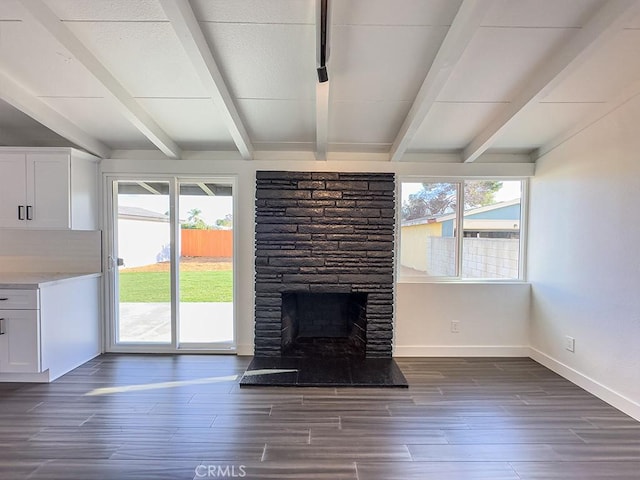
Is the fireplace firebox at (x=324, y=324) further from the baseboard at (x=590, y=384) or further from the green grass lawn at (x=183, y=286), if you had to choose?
the baseboard at (x=590, y=384)

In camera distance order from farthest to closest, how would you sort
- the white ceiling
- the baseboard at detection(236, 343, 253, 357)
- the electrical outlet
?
1. the baseboard at detection(236, 343, 253, 357)
2. the electrical outlet
3. the white ceiling

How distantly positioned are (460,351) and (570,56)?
9.11ft

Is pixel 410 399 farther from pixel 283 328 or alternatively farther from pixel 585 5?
pixel 585 5

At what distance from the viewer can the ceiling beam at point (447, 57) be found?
1654 mm

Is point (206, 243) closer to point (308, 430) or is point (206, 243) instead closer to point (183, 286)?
point (183, 286)

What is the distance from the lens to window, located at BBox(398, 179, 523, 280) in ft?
11.7

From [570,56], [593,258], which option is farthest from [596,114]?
[593,258]

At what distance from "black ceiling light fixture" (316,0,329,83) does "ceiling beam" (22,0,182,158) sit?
1453mm

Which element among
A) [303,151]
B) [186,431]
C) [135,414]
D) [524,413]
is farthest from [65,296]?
[524,413]

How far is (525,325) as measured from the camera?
138 inches

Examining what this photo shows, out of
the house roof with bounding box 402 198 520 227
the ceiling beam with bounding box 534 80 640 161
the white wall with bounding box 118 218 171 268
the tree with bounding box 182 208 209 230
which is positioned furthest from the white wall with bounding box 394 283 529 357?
the white wall with bounding box 118 218 171 268

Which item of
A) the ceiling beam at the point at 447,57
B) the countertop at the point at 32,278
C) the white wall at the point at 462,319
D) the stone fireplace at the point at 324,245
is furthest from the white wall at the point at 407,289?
the countertop at the point at 32,278

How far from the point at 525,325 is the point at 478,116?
7.51ft

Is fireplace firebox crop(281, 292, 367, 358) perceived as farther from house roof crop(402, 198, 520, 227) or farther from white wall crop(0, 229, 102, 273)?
white wall crop(0, 229, 102, 273)
